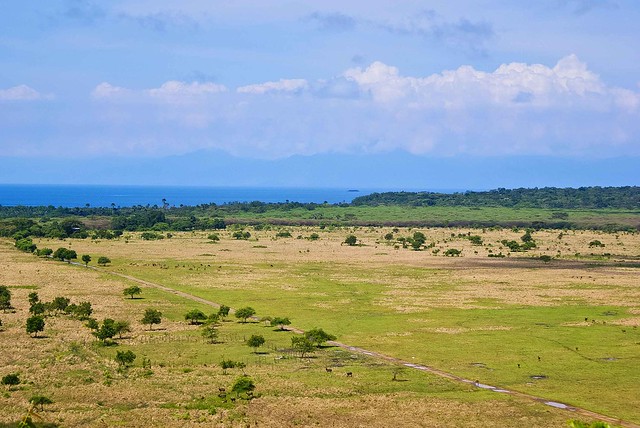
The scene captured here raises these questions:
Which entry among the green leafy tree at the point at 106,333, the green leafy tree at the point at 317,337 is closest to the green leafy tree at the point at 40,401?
the green leafy tree at the point at 106,333

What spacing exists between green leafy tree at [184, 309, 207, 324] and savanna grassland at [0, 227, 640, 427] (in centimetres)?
119

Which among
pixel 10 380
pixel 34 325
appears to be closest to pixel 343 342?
pixel 34 325

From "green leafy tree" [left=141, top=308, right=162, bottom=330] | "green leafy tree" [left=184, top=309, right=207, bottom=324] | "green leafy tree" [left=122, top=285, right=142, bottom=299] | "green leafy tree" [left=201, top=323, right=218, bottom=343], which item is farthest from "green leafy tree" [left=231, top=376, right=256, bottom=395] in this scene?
"green leafy tree" [left=122, top=285, right=142, bottom=299]

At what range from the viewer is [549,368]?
59.9 m

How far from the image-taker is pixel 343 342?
7025 cm

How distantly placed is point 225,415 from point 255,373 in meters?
10.1

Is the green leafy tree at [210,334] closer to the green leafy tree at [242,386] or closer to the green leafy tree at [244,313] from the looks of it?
the green leafy tree at [244,313]

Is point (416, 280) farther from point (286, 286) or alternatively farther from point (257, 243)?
point (257, 243)

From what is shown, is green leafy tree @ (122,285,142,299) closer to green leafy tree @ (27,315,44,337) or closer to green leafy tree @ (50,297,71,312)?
green leafy tree @ (50,297,71,312)

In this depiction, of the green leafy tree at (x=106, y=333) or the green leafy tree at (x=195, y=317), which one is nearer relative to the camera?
the green leafy tree at (x=106, y=333)

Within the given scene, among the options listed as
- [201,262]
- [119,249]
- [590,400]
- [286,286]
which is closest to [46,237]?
[119,249]

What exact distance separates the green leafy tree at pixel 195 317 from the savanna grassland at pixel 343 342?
1.19 metres

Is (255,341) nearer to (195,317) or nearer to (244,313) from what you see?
(244,313)

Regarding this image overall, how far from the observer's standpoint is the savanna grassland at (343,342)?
161ft
